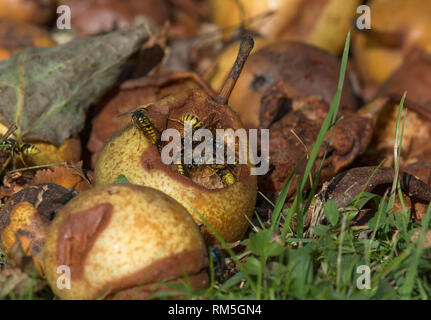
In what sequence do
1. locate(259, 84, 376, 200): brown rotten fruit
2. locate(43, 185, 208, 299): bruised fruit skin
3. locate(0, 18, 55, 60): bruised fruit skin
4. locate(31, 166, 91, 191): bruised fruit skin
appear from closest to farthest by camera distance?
locate(43, 185, 208, 299): bruised fruit skin < locate(31, 166, 91, 191): bruised fruit skin < locate(259, 84, 376, 200): brown rotten fruit < locate(0, 18, 55, 60): bruised fruit skin

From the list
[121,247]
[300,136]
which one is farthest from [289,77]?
[121,247]

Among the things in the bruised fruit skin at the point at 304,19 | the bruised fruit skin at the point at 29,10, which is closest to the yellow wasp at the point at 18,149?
the bruised fruit skin at the point at 29,10

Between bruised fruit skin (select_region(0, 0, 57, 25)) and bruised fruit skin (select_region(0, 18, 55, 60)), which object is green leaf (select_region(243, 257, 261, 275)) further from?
bruised fruit skin (select_region(0, 0, 57, 25))

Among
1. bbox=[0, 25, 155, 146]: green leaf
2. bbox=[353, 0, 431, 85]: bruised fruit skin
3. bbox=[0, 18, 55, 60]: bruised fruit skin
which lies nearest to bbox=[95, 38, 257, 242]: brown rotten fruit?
bbox=[0, 25, 155, 146]: green leaf

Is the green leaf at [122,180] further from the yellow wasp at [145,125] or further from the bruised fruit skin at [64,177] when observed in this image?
the bruised fruit skin at [64,177]

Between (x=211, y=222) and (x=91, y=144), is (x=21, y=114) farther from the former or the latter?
(x=211, y=222)
